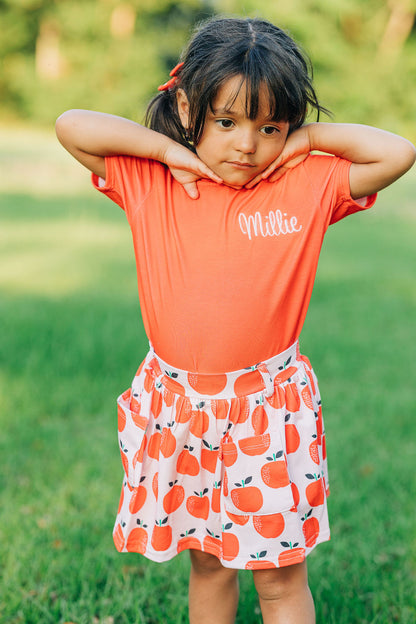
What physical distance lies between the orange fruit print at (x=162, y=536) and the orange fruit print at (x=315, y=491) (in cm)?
35

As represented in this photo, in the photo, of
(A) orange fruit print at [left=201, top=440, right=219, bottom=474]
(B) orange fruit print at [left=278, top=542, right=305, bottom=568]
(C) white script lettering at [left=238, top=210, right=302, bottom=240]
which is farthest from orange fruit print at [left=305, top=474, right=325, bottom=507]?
(C) white script lettering at [left=238, top=210, right=302, bottom=240]

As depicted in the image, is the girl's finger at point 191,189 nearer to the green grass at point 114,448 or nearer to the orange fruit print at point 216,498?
the orange fruit print at point 216,498

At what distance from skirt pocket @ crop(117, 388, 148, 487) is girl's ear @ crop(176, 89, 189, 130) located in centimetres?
69

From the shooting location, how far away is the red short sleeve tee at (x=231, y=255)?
62.8 inches

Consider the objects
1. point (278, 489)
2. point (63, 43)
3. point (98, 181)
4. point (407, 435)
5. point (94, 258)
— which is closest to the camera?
point (278, 489)

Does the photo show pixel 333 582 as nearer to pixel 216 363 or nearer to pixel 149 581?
pixel 149 581

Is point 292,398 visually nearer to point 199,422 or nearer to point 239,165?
point 199,422

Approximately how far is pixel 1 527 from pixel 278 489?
1.28 metres

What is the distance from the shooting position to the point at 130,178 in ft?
5.49

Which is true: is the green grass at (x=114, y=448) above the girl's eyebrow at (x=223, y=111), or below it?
below

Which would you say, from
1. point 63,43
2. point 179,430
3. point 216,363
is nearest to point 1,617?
point 179,430

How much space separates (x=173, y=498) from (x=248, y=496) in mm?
195

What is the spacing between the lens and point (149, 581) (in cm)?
218

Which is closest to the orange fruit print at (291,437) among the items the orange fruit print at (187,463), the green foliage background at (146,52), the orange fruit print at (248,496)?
the orange fruit print at (248,496)
